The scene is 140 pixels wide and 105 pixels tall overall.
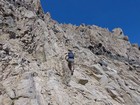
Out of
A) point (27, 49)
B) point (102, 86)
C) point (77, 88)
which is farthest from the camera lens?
point (102, 86)

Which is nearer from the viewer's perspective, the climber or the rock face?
the rock face

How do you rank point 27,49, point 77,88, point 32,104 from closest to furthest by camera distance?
point 32,104 < point 77,88 < point 27,49

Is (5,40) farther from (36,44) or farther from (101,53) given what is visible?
(101,53)

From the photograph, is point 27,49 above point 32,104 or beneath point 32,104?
above

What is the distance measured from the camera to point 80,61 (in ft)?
Result: 121

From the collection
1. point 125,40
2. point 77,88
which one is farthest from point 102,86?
point 125,40

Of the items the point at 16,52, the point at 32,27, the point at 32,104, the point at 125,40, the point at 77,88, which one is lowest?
the point at 32,104

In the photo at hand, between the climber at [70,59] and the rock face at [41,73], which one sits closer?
the rock face at [41,73]

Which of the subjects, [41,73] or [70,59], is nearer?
[41,73]

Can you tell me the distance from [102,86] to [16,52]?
10.6 m

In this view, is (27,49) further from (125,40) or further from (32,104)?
(125,40)

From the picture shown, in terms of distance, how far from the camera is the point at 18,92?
68.5 feet

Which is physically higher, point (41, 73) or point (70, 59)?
point (70, 59)

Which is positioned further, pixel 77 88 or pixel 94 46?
pixel 94 46
